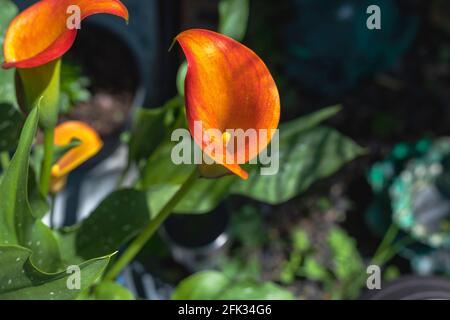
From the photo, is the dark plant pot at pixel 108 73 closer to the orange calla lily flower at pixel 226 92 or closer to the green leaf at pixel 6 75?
the green leaf at pixel 6 75

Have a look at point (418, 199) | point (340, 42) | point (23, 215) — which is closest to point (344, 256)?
point (418, 199)

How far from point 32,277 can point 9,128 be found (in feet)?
0.77

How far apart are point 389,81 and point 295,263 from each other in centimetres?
44

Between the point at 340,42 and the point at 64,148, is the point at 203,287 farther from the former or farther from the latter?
the point at 340,42

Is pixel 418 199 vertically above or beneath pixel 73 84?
beneath

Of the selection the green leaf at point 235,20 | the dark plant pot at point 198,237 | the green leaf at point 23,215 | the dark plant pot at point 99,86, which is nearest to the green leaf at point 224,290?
the green leaf at point 23,215

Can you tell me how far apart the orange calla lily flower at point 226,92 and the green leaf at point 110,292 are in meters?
0.22

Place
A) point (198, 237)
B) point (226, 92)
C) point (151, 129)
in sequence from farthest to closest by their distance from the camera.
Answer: point (198, 237) < point (151, 129) < point (226, 92)

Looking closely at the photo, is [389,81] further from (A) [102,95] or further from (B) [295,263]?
(A) [102,95]

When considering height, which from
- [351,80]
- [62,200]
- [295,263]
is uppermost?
[351,80]

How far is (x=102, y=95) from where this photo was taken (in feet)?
3.75

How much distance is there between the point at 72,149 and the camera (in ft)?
2.39

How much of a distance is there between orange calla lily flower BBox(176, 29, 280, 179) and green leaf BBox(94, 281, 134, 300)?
22 cm
